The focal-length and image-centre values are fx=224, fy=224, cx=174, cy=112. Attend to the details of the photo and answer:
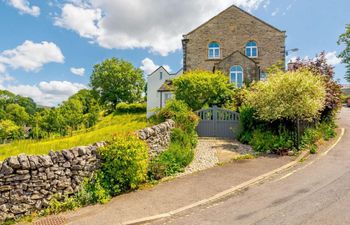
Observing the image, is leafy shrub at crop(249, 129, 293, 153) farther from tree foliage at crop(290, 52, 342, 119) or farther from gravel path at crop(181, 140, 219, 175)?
tree foliage at crop(290, 52, 342, 119)

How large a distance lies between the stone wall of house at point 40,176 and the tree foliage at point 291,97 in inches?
345

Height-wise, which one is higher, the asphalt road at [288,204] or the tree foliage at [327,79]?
the tree foliage at [327,79]

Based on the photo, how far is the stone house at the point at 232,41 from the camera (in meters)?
24.5

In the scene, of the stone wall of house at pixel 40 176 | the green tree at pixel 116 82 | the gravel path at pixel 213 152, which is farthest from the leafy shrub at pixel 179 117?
the green tree at pixel 116 82

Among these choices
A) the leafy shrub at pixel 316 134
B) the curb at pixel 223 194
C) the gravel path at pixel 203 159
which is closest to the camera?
the curb at pixel 223 194

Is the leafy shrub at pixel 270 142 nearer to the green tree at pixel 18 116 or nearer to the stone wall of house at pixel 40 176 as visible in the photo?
the stone wall of house at pixel 40 176

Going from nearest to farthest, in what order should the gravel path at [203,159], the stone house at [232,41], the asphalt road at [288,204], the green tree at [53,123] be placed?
1. the asphalt road at [288,204]
2. the gravel path at [203,159]
3. the stone house at [232,41]
4. the green tree at [53,123]

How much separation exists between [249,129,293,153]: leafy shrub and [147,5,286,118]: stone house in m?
13.3

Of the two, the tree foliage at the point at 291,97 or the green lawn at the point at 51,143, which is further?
the tree foliage at the point at 291,97

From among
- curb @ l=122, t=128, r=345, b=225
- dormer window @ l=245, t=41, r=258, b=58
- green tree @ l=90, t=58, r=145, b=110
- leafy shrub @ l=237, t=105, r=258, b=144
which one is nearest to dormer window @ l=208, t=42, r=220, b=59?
dormer window @ l=245, t=41, r=258, b=58

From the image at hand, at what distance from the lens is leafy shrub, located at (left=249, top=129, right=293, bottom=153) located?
36.2ft

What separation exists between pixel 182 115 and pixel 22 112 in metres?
59.6

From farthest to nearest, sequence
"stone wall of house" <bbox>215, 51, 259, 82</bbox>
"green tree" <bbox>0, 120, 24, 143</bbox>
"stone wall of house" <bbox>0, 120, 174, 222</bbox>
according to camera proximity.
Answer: "green tree" <bbox>0, 120, 24, 143</bbox> → "stone wall of house" <bbox>215, 51, 259, 82</bbox> → "stone wall of house" <bbox>0, 120, 174, 222</bbox>

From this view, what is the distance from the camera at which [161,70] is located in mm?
35969
